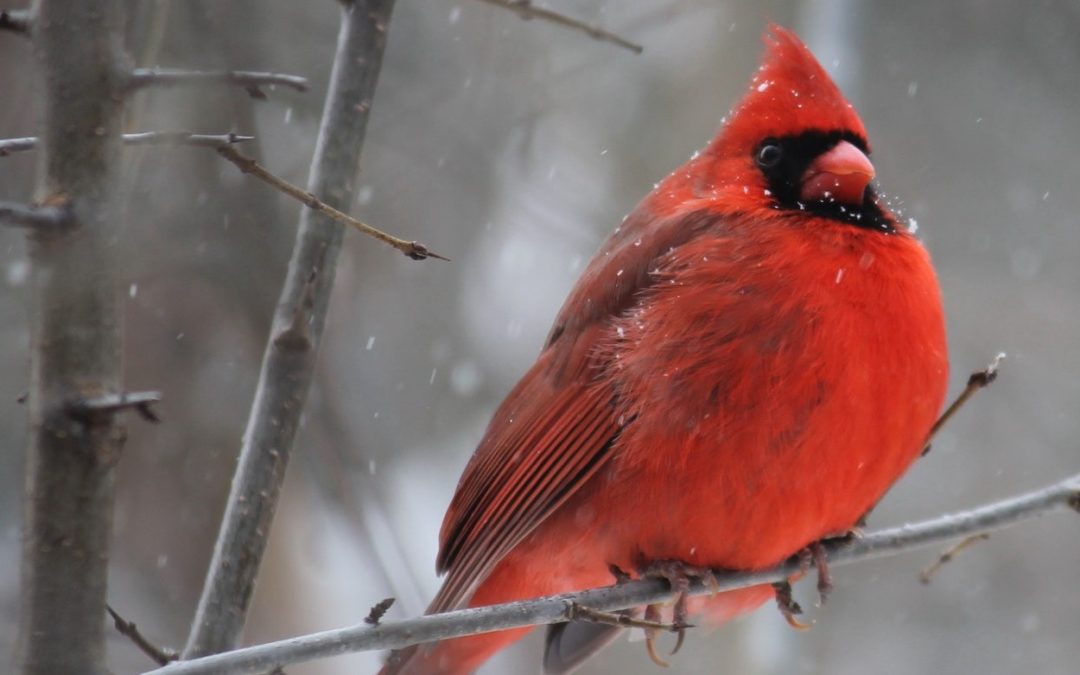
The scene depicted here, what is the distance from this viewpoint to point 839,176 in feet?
8.49

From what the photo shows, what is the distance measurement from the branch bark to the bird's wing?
1.23m

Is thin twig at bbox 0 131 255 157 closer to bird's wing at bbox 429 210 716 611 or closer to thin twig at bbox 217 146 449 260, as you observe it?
thin twig at bbox 217 146 449 260

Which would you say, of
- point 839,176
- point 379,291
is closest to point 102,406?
point 839,176

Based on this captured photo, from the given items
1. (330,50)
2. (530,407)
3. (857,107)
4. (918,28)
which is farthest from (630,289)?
(330,50)

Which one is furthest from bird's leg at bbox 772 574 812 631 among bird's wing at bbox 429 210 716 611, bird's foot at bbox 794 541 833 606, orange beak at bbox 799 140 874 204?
orange beak at bbox 799 140 874 204

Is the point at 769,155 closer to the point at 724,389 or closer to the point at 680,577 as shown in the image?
the point at 724,389

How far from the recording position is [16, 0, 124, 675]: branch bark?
1400 mm

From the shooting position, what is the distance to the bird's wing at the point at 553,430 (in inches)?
102

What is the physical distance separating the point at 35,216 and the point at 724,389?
53.7 inches

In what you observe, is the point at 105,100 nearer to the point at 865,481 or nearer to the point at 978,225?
the point at 865,481

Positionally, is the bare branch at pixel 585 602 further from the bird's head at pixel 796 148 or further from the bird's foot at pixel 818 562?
the bird's head at pixel 796 148

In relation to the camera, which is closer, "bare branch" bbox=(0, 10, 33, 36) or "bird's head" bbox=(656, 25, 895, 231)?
"bare branch" bbox=(0, 10, 33, 36)

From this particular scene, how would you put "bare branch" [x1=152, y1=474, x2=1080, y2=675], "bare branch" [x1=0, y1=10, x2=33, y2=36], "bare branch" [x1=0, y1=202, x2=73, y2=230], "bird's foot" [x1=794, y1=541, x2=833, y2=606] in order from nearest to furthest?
1. "bare branch" [x1=0, y1=202, x2=73, y2=230]
2. "bare branch" [x1=0, y1=10, x2=33, y2=36]
3. "bare branch" [x1=152, y1=474, x2=1080, y2=675]
4. "bird's foot" [x1=794, y1=541, x2=833, y2=606]

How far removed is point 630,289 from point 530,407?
0.35 meters
